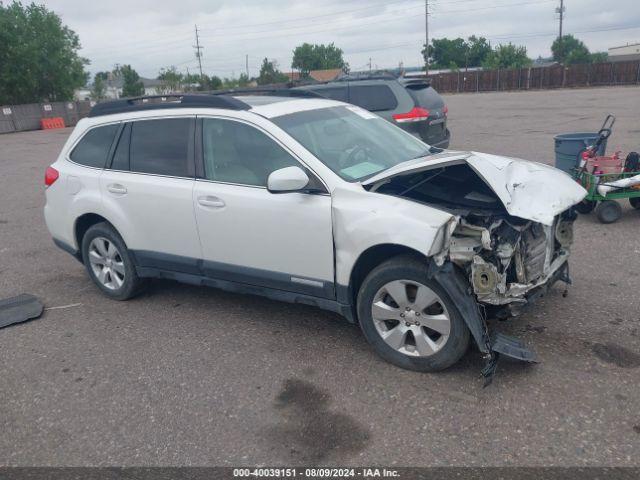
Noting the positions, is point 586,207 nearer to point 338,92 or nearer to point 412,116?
point 412,116

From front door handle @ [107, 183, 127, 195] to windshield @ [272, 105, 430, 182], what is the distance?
1.60m

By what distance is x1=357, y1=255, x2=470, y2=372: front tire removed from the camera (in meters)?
3.54

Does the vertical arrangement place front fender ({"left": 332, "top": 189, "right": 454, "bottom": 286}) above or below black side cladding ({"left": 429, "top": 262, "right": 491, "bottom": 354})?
above

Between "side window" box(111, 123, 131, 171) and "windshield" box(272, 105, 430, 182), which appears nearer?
"windshield" box(272, 105, 430, 182)

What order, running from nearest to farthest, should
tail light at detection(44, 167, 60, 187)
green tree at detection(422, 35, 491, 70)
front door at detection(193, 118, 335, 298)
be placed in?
1. front door at detection(193, 118, 335, 298)
2. tail light at detection(44, 167, 60, 187)
3. green tree at detection(422, 35, 491, 70)

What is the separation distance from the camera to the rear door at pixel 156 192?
15.1 ft

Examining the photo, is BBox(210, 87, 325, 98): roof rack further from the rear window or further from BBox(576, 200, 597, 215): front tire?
the rear window

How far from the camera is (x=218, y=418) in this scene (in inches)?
135

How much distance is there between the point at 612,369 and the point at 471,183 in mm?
1628

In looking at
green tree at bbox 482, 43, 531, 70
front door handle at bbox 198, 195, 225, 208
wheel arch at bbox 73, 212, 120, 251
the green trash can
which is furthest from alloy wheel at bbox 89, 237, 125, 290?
green tree at bbox 482, 43, 531, 70

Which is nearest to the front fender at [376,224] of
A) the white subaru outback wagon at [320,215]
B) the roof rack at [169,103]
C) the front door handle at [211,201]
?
the white subaru outback wagon at [320,215]

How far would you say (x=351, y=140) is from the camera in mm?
4578

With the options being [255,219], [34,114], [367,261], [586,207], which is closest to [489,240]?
[367,261]

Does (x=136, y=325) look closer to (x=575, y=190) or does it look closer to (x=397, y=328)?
(x=397, y=328)
